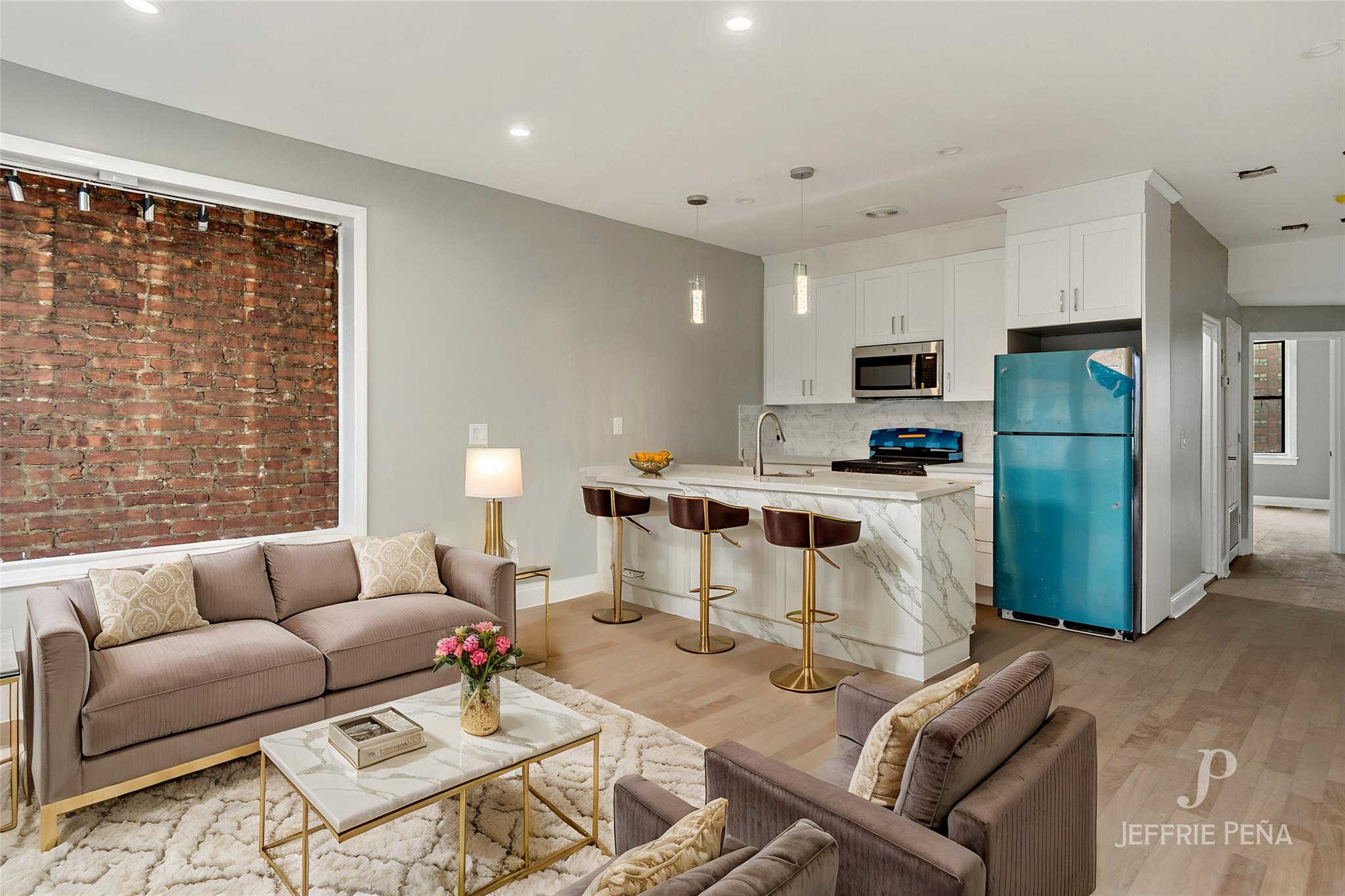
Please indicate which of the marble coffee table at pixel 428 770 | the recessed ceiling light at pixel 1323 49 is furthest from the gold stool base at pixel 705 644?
the recessed ceiling light at pixel 1323 49

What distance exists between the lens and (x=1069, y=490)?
15.0 feet

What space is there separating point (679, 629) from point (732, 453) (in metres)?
2.23

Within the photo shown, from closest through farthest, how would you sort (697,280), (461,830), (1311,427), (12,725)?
(461,830) → (12,725) → (697,280) → (1311,427)

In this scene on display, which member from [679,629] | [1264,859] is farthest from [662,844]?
[679,629]

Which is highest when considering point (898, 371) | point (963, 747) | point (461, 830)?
point (898, 371)

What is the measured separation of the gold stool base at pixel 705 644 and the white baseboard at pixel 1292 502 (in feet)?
33.5

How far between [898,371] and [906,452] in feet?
2.30

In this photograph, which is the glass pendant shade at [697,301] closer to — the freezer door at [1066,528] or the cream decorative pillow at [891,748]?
the freezer door at [1066,528]

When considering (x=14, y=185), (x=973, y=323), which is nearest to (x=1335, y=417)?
(x=973, y=323)

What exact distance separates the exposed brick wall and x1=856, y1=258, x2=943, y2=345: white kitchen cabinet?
3.94 m

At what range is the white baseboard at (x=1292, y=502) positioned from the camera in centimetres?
1041

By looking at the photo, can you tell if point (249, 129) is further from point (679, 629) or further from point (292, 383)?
point (679, 629)

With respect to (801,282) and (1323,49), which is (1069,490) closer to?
(801,282)

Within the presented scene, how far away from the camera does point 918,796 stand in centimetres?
138
